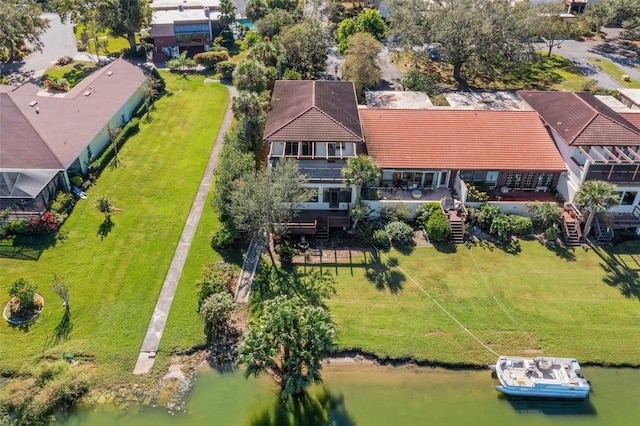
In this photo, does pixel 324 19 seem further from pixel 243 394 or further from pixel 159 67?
pixel 243 394

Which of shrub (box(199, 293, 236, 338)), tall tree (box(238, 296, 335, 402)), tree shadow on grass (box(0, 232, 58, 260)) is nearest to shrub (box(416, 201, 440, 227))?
tall tree (box(238, 296, 335, 402))

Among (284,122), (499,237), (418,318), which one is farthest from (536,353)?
(284,122)

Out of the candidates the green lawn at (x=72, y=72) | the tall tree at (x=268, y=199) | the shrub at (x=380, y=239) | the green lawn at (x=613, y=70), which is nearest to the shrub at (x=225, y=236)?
the tall tree at (x=268, y=199)

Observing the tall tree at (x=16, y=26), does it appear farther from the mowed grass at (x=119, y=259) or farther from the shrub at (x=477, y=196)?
the shrub at (x=477, y=196)

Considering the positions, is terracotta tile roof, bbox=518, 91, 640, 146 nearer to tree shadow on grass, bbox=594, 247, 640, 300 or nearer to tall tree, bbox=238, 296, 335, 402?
tree shadow on grass, bbox=594, 247, 640, 300

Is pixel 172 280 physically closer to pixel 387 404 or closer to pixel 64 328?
pixel 64 328

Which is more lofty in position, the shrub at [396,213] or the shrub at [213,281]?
the shrub at [396,213]
